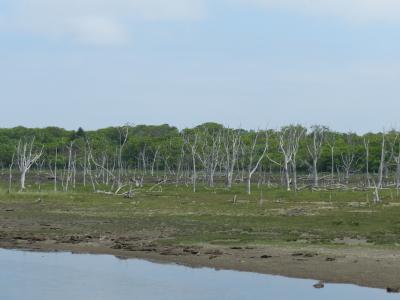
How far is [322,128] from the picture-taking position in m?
102

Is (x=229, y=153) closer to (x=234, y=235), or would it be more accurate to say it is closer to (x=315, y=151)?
(x=315, y=151)

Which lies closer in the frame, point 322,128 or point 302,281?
point 302,281

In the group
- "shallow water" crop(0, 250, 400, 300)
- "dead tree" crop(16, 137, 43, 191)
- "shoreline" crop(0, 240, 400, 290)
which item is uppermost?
"dead tree" crop(16, 137, 43, 191)

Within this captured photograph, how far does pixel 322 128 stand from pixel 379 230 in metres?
73.5

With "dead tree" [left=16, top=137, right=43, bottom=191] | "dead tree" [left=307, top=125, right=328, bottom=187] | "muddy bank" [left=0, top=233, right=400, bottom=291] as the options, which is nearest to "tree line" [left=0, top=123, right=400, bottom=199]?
"dead tree" [left=307, top=125, right=328, bottom=187]

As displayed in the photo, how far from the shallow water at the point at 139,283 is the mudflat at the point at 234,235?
2.98ft

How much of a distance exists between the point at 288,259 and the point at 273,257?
56cm

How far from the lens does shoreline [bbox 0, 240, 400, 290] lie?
62.6ft

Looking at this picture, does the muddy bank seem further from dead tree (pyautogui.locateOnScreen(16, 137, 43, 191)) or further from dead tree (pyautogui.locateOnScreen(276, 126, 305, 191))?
dead tree (pyautogui.locateOnScreen(276, 126, 305, 191))

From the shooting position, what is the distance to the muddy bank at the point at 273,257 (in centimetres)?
1925

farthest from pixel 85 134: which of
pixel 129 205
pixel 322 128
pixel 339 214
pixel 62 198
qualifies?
pixel 339 214

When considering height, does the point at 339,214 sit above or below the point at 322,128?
below

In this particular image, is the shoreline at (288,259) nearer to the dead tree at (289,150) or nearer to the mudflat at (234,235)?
the mudflat at (234,235)

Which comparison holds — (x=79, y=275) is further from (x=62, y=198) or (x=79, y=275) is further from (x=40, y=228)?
(x=62, y=198)
